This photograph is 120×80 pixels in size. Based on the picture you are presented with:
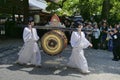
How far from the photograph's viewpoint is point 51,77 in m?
11.9

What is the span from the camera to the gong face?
1408 cm

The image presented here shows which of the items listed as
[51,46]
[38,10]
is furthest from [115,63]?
[38,10]

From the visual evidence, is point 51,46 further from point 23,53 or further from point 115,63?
point 115,63

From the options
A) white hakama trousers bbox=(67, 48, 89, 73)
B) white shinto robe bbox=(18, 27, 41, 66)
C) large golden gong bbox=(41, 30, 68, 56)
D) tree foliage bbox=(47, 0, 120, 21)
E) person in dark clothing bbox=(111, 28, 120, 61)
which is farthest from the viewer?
tree foliage bbox=(47, 0, 120, 21)

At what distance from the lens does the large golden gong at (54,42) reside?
14.1 meters

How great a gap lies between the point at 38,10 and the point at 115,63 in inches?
776

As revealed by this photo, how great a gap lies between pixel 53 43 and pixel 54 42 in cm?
6

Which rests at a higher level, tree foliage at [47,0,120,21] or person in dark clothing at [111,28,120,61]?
tree foliage at [47,0,120,21]

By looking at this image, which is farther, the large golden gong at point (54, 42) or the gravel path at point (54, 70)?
the large golden gong at point (54, 42)

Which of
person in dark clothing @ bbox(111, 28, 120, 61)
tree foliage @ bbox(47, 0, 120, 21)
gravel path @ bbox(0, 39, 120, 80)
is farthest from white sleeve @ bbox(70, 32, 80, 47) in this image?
tree foliage @ bbox(47, 0, 120, 21)

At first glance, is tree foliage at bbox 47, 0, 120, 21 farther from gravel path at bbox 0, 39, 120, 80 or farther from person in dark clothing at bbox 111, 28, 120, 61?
gravel path at bbox 0, 39, 120, 80

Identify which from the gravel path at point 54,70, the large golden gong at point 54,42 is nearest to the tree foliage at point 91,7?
the gravel path at point 54,70

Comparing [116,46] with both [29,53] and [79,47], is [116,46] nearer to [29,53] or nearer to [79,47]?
[79,47]

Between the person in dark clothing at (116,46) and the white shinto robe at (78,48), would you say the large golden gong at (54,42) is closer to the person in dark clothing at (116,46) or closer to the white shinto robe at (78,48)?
the white shinto robe at (78,48)
